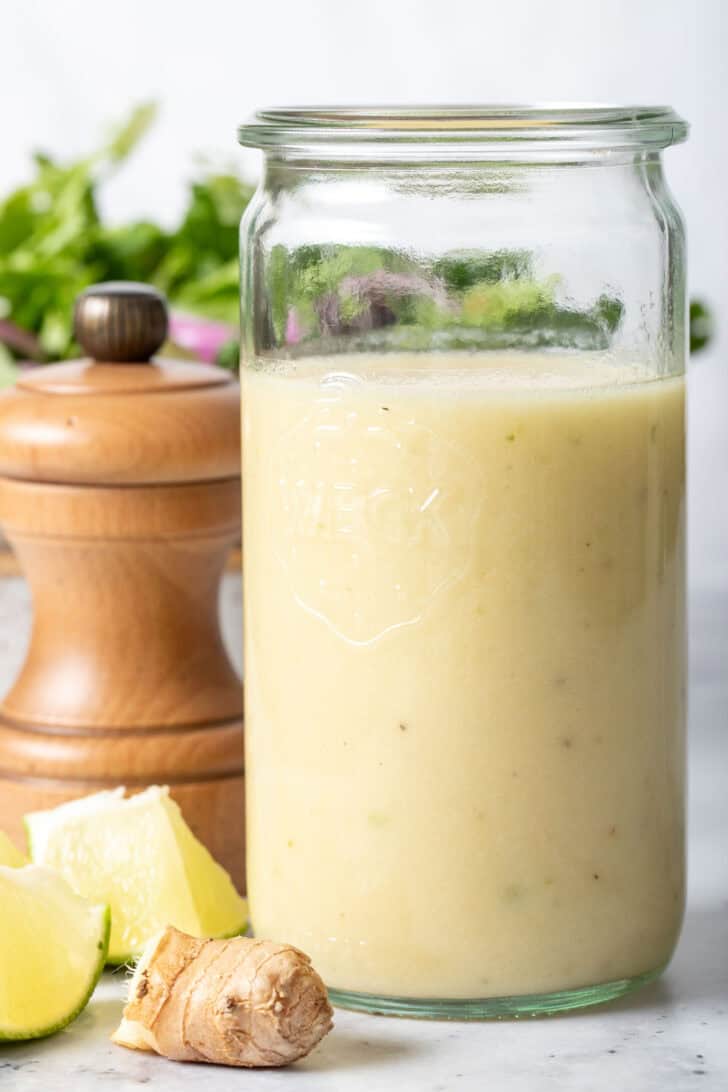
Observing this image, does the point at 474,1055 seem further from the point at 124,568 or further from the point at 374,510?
the point at 124,568

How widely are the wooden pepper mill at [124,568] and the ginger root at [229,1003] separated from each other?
197mm

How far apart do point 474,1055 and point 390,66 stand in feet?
5.11

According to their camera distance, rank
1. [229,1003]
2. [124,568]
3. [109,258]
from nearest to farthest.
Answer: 1. [229,1003]
2. [124,568]
3. [109,258]

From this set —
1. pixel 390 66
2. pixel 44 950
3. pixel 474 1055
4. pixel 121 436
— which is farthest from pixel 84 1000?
pixel 390 66

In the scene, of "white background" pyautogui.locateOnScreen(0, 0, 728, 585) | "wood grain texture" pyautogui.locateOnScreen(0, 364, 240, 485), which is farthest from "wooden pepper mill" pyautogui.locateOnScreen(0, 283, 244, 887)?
"white background" pyautogui.locateOnScreen(0, 0, 728, 585)

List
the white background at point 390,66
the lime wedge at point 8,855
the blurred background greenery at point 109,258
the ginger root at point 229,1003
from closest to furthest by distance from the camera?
the ginger root at point 229,1003 → the lime wedge at point 8,855 → the blurred background greenery at point 109,258 → the white background at point 390,66

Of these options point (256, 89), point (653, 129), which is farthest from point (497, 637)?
point (256, 89)

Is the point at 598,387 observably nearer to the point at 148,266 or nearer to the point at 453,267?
the point at 453,267

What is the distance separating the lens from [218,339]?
4.80 ft

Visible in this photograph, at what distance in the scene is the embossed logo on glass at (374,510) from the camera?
707 mm

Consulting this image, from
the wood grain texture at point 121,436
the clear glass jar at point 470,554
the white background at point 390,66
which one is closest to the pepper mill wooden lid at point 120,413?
the wood grain texture at point 121,436

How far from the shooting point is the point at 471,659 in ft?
2.34

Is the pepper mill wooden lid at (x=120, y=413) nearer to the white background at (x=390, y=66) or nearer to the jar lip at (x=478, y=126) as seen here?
the jar lip at (x=478, y=126)

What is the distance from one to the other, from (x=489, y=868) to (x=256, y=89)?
152 cm
